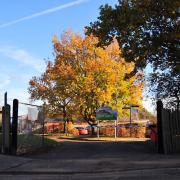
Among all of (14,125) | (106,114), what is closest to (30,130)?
(14,125)

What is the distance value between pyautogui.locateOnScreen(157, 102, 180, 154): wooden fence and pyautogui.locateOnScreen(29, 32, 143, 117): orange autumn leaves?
77.9 ft

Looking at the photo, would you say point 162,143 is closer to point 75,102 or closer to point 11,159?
point 11,159

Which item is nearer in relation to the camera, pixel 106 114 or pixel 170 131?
pixel 170 131

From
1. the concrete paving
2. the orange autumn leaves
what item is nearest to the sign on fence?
the orange autumn leaves

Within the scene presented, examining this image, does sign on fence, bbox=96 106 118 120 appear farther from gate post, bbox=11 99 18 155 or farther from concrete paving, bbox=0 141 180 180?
concrete paving, bbox=0 141 180 180

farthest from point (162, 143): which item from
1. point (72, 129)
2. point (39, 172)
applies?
point (72, 129)

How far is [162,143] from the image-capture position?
22.5 m

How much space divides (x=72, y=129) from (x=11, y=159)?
35.8 m

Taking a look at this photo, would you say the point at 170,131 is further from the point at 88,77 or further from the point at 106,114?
the point at 88,77

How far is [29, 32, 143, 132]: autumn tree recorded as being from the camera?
154 feet

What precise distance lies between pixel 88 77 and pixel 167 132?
2458 cm

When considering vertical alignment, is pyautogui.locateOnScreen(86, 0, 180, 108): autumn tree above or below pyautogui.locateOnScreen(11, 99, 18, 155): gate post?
above

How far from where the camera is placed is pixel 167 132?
74.3 feet

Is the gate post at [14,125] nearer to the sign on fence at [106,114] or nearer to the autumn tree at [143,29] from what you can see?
the autumn tree at [143,29]
